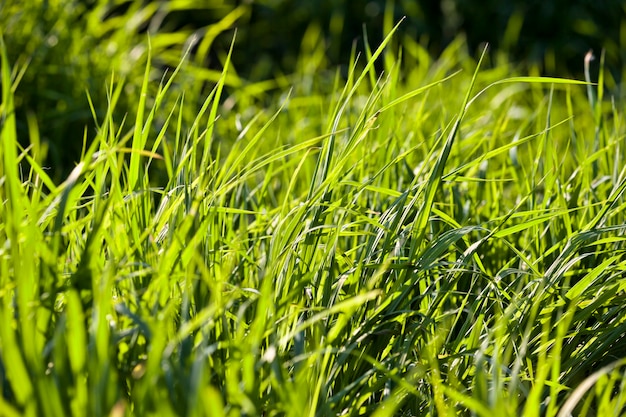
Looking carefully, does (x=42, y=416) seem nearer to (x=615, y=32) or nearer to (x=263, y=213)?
(x=263, y=213)

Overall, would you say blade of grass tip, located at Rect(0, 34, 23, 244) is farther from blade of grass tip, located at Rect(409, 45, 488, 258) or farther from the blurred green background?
the blurred green background

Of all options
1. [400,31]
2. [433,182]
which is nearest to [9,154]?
[433,182]

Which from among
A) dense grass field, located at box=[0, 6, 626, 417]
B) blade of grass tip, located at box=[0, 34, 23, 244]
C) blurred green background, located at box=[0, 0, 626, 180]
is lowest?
blurred green background, located at box=[0, 0, 626, 180]

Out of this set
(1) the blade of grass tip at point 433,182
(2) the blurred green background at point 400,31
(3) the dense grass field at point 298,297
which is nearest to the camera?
(3) the dense grass field at point 298,297

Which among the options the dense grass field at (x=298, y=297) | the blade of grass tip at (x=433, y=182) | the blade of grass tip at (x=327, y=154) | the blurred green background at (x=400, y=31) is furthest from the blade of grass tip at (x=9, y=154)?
the blurred green background at (x=400, y=31)

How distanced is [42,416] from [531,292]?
88 cm

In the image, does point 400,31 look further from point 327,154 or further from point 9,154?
point 9,154

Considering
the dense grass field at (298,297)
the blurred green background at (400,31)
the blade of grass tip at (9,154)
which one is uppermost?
the blade of grass tip at (9,154)

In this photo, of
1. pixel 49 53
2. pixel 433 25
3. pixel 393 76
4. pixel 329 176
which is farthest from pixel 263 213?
pixel 433 25

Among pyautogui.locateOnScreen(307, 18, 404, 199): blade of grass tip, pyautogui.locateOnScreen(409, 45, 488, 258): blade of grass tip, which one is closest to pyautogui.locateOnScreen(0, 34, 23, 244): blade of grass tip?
pyautogui.locateOnScreen(307, 18, 404, 199): blade of grass tip

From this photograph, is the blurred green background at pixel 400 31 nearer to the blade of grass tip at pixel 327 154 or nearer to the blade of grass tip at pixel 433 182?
the blade of grass tip at pixel 327 154

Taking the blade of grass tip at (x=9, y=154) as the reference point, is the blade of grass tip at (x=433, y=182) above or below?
below

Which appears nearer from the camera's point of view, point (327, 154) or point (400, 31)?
point (327, 154)

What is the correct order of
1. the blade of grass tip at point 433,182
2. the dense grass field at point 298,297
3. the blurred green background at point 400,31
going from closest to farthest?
the dense grass field at point 298,297 → the blade of grass tip at point 433,182 → the blurred green background at point 400,31
